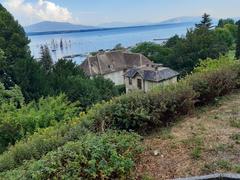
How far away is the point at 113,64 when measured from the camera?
4038cm

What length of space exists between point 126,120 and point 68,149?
1.41 metres

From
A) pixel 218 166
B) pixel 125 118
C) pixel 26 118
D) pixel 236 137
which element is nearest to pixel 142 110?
pixel 125 118

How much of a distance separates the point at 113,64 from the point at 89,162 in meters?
36.8

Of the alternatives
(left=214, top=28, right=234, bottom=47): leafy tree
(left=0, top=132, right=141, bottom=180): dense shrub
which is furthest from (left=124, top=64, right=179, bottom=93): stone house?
(left=214, top=28, right=234, bottom=47): leafy tree

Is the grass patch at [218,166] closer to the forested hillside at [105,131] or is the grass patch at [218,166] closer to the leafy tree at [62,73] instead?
the forested hillside at [105,131]

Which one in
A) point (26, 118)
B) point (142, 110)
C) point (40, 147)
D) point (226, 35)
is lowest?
point (226, 35)

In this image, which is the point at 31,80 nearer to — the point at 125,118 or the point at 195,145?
the point at 125,118

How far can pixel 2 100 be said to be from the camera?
1559cm

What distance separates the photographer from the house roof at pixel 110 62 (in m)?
38.2

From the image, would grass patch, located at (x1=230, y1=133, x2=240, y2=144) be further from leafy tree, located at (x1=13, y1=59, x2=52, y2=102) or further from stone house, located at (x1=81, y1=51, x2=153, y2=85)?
stone house, located at (x1=81, y1=51, x2=153, y2=85)

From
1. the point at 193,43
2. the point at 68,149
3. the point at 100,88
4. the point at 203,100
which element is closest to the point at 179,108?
the point at 203,100

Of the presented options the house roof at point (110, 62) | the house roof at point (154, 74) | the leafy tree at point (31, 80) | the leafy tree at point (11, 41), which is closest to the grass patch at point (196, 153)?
the leafy tree at point (31, 80)

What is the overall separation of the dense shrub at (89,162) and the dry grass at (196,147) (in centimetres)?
26

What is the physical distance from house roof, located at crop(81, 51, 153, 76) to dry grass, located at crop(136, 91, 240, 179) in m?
32.0
